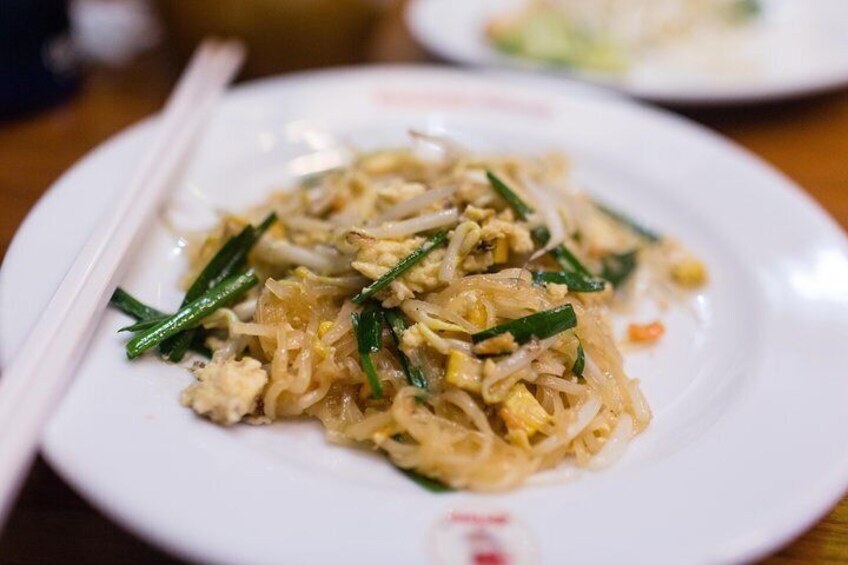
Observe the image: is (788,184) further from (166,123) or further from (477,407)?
(166,123)

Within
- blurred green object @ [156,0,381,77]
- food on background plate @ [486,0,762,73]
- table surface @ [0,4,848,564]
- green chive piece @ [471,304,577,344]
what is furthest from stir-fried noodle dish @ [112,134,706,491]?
food on background plate @ [486,0,762,73]

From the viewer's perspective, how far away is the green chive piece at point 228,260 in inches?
70.7

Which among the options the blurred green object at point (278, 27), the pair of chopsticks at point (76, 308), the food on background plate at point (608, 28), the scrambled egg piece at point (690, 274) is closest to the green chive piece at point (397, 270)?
the pair of chopsticks at point (76, 308)

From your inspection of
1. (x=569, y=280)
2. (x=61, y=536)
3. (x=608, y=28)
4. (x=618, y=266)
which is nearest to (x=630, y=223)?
(x=618, y=266)

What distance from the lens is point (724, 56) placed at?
3652 millimetres

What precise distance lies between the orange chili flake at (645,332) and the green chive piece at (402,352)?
64cm

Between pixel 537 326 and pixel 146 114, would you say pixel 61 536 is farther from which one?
pixel 146 114

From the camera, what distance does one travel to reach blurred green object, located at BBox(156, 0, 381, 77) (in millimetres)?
2941

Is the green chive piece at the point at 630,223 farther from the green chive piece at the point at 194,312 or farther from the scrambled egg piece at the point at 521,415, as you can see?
the green chive piece at the point at 194,312

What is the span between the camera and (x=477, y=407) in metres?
1.56

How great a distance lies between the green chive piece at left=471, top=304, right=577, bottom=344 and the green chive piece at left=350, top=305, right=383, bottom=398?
0.69ft

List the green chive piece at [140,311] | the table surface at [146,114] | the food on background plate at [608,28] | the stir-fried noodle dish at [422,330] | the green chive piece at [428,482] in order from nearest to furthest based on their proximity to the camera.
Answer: the green chive piece at [428,482]
the stir-fried noodle dish at [422,330]
the green chive piece at [140,311]
the table surface at [146,114]
the food on background plate at [608,28]

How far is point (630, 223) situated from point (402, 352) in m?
1.04

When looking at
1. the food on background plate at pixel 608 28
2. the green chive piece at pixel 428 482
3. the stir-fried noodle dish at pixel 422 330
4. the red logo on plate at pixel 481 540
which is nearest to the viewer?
the red logo on plate at pixel 481 540
